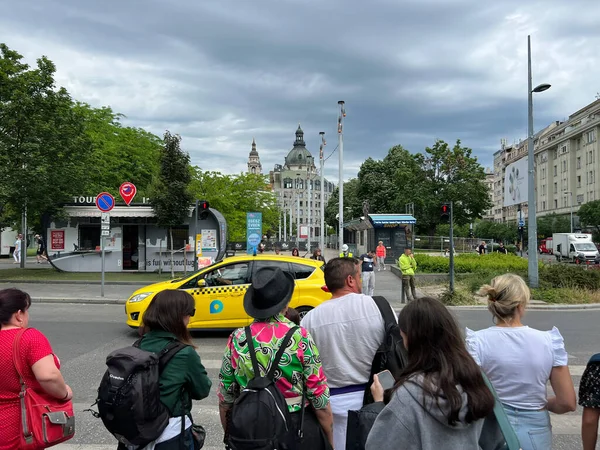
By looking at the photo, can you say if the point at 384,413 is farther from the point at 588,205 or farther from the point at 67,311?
the point at 588,205

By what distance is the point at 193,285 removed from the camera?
9523mm

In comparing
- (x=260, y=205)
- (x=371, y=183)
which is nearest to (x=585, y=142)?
(x=371, y=183)

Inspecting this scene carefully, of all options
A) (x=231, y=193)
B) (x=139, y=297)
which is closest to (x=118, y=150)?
(x=231, y=193)

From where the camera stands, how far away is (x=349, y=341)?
3053 millimetres

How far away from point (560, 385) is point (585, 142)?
78900 millimetres

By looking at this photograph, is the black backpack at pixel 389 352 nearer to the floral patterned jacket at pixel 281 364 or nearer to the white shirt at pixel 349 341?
the white shirt at pixel 349 341

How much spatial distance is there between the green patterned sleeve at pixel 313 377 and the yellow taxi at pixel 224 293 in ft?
21.8

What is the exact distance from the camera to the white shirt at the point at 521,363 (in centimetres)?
264

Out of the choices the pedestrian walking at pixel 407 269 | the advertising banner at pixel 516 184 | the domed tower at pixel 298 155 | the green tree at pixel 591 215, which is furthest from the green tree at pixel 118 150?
the domed tower at pixel 298 155

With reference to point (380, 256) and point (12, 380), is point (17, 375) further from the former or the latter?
point (380, 256)

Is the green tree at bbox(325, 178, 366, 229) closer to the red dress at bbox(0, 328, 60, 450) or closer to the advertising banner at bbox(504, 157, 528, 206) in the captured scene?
the advertising banner at bbox(504, 157, 528, 206)

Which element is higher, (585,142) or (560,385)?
(585,142)

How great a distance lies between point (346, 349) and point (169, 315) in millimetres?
1115

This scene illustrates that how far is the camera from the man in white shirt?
3039 mm
